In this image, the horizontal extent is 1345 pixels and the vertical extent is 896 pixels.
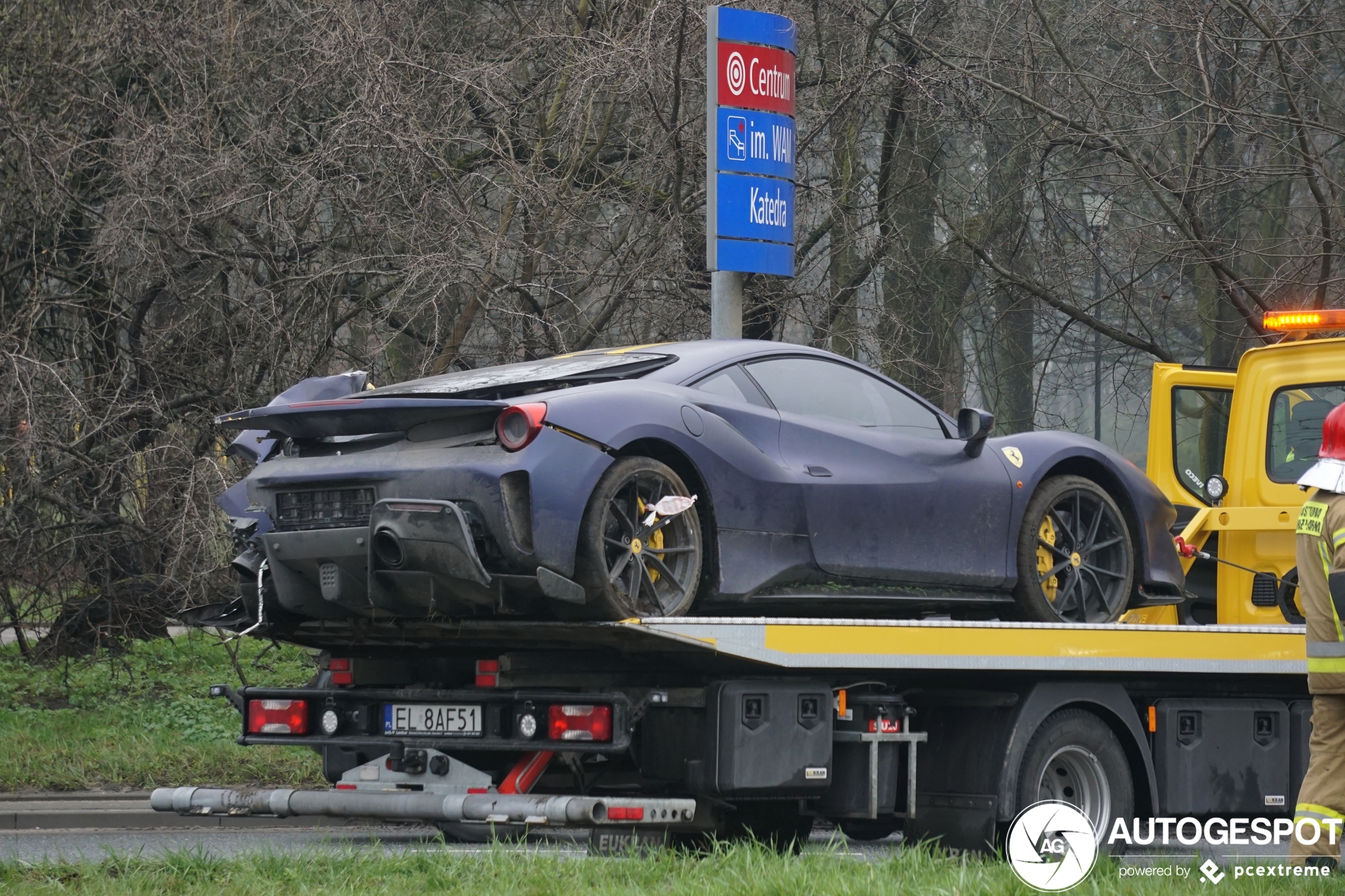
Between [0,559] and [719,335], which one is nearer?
[719,335]

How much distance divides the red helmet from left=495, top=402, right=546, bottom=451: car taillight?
2.96m

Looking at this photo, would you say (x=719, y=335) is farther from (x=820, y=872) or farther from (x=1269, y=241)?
(x=1269, y=241)

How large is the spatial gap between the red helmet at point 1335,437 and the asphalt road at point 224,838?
61.2 inches

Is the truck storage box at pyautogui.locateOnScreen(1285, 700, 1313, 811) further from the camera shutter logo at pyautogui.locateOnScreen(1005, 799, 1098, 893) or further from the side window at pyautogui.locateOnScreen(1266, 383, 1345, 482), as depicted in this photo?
the camera shutter logo at pyautogui.locateOnScreen(1005, 799, 1098, 893)

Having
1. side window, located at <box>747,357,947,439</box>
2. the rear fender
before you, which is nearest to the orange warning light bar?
the rear fender

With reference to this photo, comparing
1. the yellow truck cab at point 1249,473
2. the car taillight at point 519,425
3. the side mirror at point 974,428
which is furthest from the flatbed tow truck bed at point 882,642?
the yellow truck cab at point 1249,473

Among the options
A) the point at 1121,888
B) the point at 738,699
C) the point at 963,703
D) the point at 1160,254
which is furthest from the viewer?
the point at 1160,254

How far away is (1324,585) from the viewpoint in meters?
6.32

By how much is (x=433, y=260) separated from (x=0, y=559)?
3.85 m

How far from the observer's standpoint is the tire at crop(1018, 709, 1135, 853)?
7.49 metres

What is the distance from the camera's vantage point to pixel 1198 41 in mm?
13125

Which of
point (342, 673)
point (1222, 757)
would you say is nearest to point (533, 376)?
point (342, 673)

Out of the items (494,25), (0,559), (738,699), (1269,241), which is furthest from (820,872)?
(1269,241)

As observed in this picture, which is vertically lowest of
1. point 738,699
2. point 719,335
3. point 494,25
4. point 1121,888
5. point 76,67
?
point 1121,888
